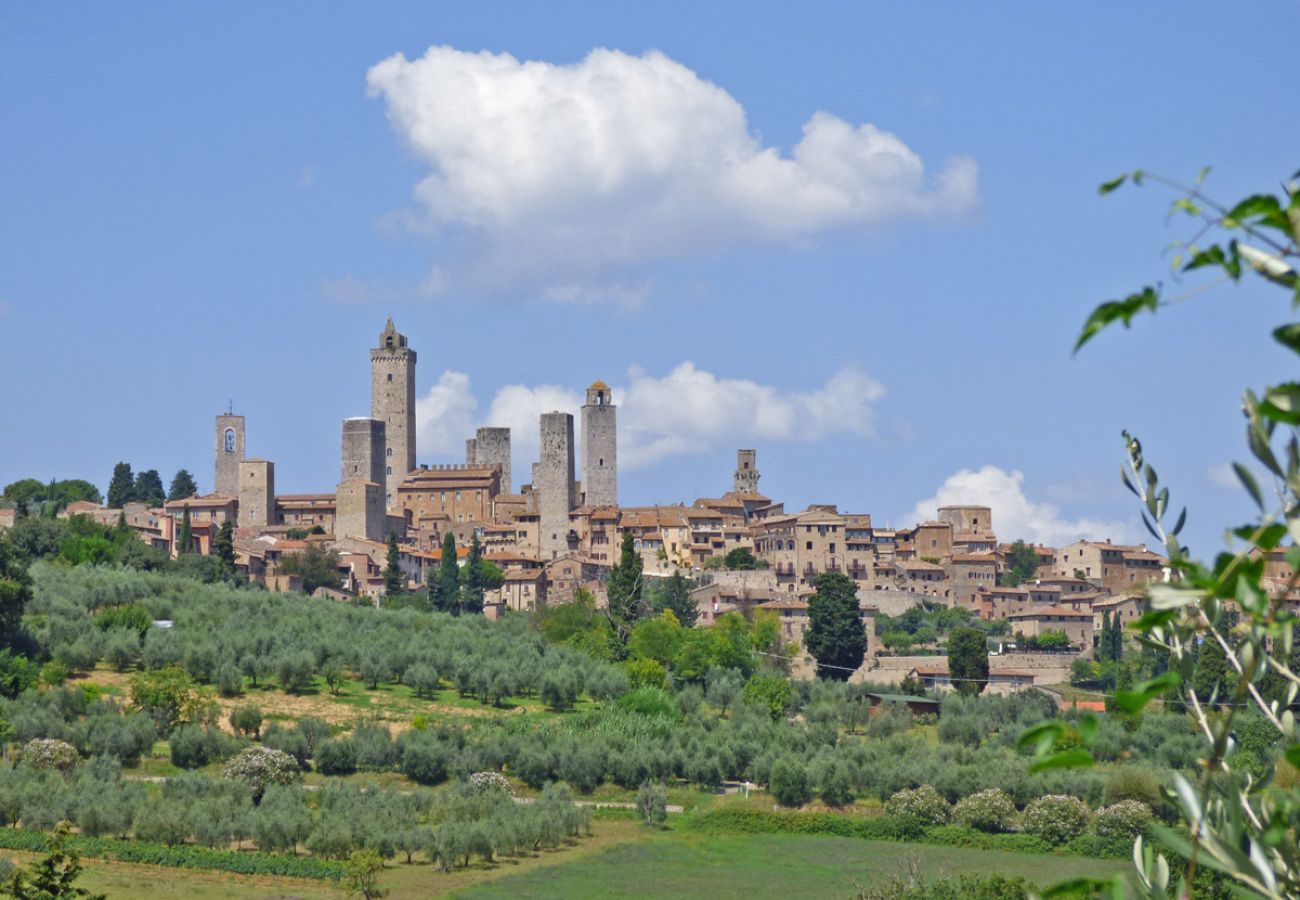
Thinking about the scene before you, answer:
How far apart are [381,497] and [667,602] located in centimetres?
3683

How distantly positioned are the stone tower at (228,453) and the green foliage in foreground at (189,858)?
9496 centimetres

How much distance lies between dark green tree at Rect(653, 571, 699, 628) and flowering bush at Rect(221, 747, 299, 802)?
1636 inches

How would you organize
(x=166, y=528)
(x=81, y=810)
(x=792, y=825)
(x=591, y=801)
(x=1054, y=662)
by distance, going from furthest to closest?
(x=166, y=528) < (x=1054, y=662) < (x=591, y=801) < (x=792, y=825) < (x=81, y=810)

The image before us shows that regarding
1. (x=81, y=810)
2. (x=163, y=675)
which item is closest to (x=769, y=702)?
(x=163, y=675)

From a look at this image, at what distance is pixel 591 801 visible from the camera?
4409cm

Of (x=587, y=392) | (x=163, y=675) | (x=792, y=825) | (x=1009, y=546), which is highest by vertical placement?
(x=587, y=392)

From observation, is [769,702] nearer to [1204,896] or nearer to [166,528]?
[1204,896]

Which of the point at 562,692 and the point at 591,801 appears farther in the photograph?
the point at 562,692

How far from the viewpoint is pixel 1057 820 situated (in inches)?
1558

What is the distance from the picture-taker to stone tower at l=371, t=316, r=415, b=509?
422ft

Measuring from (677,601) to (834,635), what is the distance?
15198 millimetres

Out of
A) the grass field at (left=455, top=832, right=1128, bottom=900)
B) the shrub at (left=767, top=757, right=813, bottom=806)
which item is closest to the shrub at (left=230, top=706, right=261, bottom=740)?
the grass field at (left=455, top=832, right=1128, bottom=900)

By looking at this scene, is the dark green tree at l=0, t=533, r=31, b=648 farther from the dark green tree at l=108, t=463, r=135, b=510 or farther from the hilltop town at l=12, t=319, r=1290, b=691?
the dark green tree at l=108, t=463, r=135, b=510

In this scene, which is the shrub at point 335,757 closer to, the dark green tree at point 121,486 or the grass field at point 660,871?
the grass field at point 660,871
